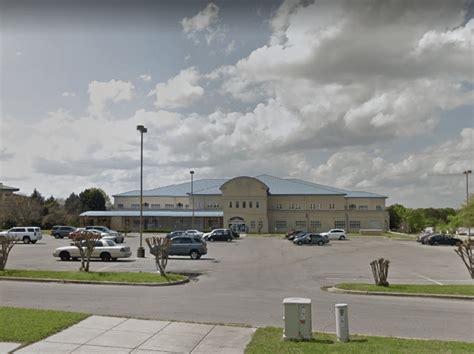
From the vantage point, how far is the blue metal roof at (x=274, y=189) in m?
91.3

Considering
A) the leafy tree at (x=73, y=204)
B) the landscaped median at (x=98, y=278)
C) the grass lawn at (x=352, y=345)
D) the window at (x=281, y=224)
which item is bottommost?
the grass lawn at (x=352, y=345)

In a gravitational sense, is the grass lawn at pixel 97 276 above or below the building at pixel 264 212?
below

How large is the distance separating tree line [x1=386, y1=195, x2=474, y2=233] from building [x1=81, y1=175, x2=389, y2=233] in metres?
6.46

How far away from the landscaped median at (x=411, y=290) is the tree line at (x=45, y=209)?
6550 cm

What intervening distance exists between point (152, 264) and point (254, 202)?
59062mm

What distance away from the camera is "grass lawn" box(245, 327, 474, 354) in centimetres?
883

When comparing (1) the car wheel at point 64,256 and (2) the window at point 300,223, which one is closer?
(1) the car wheel at point 64,256

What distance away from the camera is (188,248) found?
104ft

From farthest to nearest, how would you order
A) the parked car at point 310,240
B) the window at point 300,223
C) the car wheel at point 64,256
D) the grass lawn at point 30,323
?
the window at point 300,223, the parked car at point 310,240, the car wheel at point 64,256, the grass lawn at point 30,323

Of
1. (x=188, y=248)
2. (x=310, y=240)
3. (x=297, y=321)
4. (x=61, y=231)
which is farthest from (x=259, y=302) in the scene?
(x=61, y=231)

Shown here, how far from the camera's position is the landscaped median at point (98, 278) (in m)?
18.7

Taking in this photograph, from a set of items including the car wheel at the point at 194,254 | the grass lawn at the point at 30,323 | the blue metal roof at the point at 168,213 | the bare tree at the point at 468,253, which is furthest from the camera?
the blue metal roof at the point at 168,213

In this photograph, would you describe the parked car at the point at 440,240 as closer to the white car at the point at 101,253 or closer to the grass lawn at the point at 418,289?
the white car at the point at 101,253

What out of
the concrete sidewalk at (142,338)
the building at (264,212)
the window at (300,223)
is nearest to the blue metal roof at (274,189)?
the building at (264,212)
